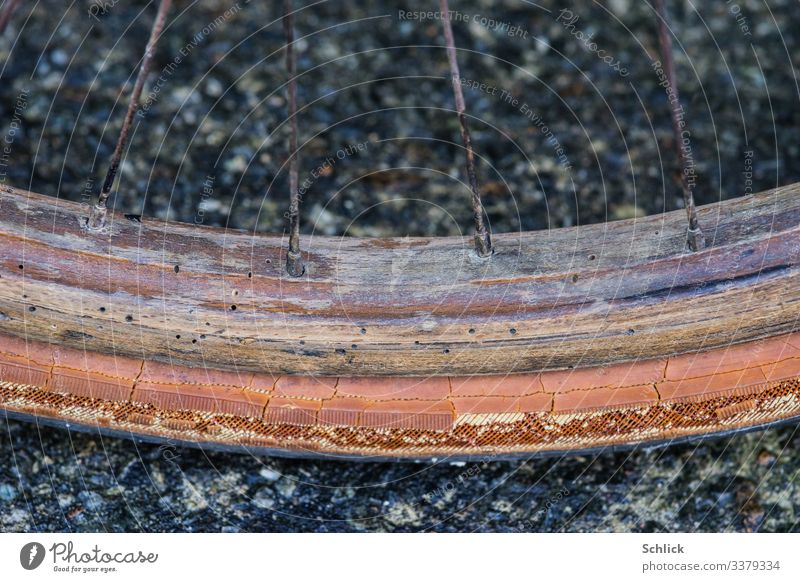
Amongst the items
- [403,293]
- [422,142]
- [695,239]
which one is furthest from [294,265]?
[422,142]

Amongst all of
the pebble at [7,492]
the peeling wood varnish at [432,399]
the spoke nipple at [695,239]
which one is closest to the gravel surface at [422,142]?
the pebble at [7,492]

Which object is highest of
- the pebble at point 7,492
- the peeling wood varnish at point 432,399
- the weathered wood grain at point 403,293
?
the weathered wood grain at point 403,293

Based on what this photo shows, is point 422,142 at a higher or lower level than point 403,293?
higher

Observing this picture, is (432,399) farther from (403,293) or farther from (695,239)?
(695,239)

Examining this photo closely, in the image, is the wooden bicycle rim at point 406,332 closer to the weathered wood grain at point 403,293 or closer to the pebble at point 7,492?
the weathered wood grain at point 403,293

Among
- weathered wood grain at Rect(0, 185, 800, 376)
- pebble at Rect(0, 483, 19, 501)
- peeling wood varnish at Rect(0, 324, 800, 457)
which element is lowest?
pebble at Rect(0, 483, 19, 501)

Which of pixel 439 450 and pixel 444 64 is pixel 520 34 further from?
pixel 439 450

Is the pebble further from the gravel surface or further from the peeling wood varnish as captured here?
the peeling wood varnish

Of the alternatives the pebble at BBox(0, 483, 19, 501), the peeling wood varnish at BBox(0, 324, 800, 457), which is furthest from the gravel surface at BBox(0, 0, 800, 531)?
Result: the peeling wood varnish at BBox(0, 324, 800, 457)

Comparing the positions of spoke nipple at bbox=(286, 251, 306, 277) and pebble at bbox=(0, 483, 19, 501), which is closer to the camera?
spoke nipple at bbox=(286, 251, 306, 277)
